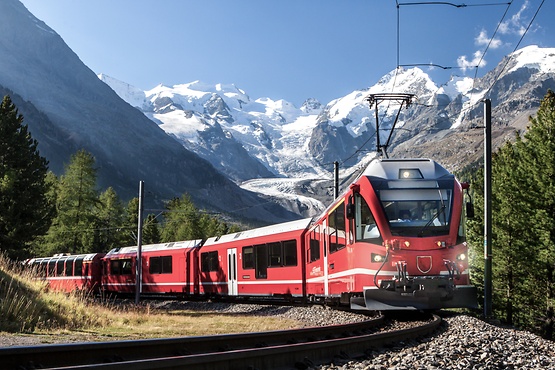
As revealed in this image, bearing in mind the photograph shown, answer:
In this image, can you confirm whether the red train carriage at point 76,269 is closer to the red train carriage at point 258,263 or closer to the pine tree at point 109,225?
the red train carriage at point 258,263

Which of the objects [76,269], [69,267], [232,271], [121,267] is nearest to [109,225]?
[69,267]

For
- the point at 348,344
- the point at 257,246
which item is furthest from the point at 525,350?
the point at 257,246

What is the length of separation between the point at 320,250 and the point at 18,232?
Result: 2601 cm

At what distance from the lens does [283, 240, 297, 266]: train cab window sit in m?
23.2

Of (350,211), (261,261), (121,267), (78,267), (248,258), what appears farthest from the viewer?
(78,267)

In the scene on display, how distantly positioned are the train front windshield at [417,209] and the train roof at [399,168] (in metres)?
0.47

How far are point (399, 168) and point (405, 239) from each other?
2048 millimetres

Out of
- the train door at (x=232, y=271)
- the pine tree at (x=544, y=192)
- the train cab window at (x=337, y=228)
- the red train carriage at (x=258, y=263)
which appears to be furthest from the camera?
the pine tree at (x=544, y=192)

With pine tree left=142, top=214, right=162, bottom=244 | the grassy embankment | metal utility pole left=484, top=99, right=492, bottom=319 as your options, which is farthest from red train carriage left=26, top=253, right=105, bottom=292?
pine tree left=142, top=214, right=162, bottom=244

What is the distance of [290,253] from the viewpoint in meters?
23.6

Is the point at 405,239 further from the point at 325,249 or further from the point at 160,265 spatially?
the point at 160,265

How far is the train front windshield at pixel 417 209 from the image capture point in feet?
46.5

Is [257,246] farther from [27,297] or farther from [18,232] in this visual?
[18,232]

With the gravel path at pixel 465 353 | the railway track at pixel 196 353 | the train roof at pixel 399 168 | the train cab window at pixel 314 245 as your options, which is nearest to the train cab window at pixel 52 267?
the train cab window at pixel 314 245
